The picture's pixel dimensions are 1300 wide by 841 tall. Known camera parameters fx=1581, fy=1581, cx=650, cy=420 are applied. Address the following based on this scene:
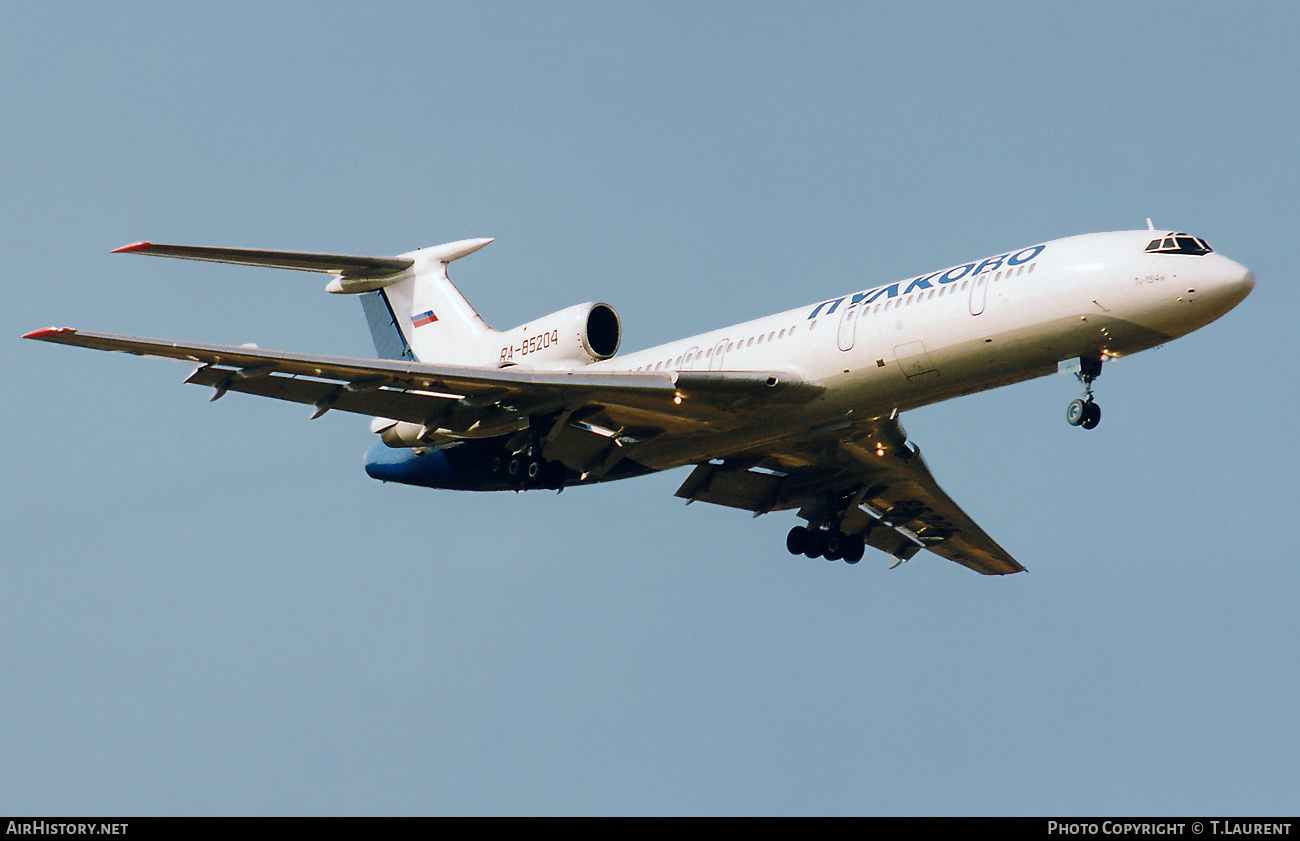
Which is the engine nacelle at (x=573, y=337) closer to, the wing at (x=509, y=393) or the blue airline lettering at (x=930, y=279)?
the wing at (x=509, y=393)

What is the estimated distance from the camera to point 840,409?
22.5 meters

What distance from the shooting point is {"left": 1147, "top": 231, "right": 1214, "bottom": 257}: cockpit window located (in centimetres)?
2059

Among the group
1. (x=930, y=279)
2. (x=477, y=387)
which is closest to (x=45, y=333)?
(x=477, y=387)

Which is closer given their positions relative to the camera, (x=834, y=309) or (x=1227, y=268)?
(x=1227, y=268)

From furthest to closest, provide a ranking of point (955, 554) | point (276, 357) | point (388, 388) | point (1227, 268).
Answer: point (955, 554), point (388, 388), point (276, 357), point (1227, 268)

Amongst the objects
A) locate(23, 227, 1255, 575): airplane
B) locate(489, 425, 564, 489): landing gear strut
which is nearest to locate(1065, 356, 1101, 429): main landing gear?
locate(23, 227, 1255, 575): airplane

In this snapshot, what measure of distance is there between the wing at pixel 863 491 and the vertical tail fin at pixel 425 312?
5.01 metres

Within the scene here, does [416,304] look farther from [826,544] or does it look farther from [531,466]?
[826,544]

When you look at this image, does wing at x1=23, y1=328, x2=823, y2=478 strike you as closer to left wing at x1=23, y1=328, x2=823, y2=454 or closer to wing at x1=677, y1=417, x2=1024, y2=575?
left wing at x1=23, y1=328, x2=823, y2=454

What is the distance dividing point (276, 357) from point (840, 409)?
797 centimetres

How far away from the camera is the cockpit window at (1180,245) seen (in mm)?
20594

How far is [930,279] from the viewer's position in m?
22.1
